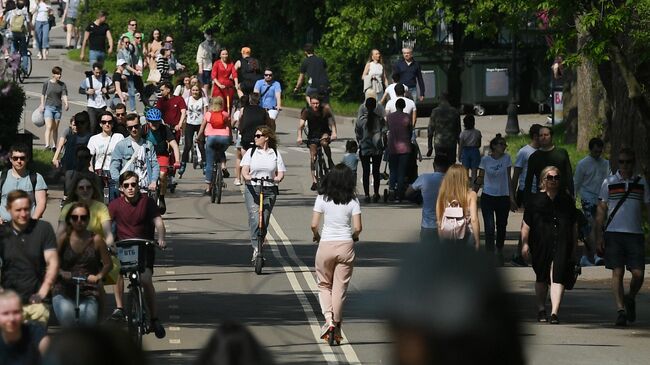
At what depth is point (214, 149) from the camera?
82.7 ft

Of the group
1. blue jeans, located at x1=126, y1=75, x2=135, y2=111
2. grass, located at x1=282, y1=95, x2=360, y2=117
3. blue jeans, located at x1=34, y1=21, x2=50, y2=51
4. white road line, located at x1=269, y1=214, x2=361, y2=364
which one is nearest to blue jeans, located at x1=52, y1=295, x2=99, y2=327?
white road line, located at x1=269, y1=214, x2=361, y2=364

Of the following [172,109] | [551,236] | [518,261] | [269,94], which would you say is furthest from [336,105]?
[551,236]

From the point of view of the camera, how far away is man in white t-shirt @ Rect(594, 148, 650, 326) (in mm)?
15242

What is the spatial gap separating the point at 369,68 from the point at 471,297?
3214 cm

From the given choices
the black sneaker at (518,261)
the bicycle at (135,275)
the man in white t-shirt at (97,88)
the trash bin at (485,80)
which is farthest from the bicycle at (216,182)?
the trash bin at (485,80)

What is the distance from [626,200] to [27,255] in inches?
251

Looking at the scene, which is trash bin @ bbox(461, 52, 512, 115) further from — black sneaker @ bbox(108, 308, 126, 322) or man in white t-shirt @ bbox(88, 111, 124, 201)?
black sneaker @ bbox(108, 308, 126, 322)

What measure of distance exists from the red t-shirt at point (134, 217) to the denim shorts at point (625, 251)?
4.33 metres

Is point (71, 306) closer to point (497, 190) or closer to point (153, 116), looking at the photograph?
point (497, 190)

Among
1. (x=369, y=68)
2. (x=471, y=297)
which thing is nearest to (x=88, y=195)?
(x=471, y=297)

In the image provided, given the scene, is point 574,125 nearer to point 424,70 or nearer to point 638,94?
point 424,70

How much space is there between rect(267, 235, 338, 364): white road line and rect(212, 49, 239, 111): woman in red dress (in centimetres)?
1167

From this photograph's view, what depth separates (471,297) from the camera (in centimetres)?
203

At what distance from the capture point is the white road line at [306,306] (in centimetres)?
1340
